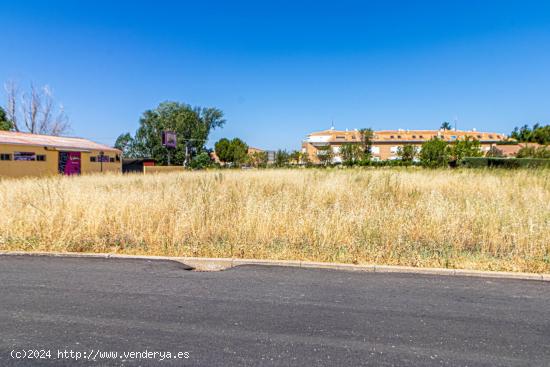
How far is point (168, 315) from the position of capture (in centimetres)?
323

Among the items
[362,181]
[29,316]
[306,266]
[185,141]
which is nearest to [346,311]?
[306,266]

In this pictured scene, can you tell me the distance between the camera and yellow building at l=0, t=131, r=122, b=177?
80.0ft

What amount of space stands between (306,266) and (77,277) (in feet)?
11.1

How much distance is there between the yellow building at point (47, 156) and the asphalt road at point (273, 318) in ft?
86.9

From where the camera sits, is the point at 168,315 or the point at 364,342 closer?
the point at 364,342

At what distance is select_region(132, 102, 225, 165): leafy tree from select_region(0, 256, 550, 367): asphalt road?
62.9m

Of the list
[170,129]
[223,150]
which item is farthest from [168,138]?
[223,150]

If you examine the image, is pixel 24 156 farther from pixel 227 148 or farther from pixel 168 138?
pixel 227 148

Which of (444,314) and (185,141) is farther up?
(185,141)

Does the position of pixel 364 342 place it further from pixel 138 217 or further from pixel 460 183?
pixel 460 183

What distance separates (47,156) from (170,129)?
37468 millimetres

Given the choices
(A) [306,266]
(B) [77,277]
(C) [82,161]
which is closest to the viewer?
(B) [77,277]

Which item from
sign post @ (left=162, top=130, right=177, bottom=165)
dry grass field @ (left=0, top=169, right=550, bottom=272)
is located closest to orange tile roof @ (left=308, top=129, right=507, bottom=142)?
sign post @ (left=162, top=130, right=177, bottom=165)

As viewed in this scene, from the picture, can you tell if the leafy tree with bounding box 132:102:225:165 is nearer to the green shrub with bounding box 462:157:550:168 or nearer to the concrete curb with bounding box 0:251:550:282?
the green shrub with bounding box 462:157:550:168
